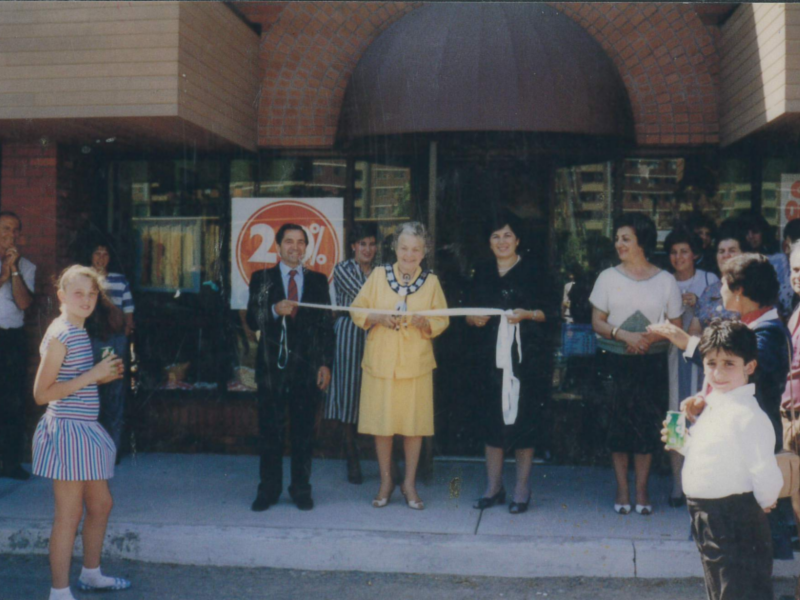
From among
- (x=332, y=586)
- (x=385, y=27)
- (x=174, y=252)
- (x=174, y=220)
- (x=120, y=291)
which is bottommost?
(x=332, y=586)

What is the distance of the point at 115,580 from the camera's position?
4.80 metres

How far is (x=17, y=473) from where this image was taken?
21.9 ft

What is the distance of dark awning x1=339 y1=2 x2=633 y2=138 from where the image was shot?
607 centimetres

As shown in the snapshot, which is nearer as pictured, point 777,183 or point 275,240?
point 777,183

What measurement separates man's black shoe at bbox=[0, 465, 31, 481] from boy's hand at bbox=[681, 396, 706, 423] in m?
5.02

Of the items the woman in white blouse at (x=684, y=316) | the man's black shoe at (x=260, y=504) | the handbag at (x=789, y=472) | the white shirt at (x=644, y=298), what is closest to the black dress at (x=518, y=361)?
the white shirt at (x=644, y=298)

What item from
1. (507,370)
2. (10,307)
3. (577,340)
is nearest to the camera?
(507,370)

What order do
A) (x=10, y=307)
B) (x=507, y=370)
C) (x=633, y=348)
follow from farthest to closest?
(x=10, y=307), (x=507, y=370), (x=633, y=348)

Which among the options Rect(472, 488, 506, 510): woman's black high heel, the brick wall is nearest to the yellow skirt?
Rect(472, 488, 506, 510): woman's black high heel

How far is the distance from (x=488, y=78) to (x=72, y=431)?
3.55 metres

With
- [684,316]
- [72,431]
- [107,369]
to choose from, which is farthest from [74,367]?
[684,316]

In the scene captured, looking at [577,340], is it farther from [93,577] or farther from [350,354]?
[93,577]

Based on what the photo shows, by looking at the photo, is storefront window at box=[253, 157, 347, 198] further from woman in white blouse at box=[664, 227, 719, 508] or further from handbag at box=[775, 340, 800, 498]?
handbag at box=[775, 340, 800, 498]

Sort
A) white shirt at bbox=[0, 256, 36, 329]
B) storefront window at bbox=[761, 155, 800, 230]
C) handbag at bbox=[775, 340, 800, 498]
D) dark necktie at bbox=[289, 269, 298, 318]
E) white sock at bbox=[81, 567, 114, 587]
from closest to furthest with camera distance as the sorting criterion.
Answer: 1. handbag at bbox=[775, 340, 800, 498]
2. white sock at bbox=[81, 567, 114, 587]
3. dark necktie at bbox=[289, 269, 298, 318]
4. white shirt at bbox=[0, 256, 36, 329]
5. storefront window at bbox=[761, 155, 800, 230]
